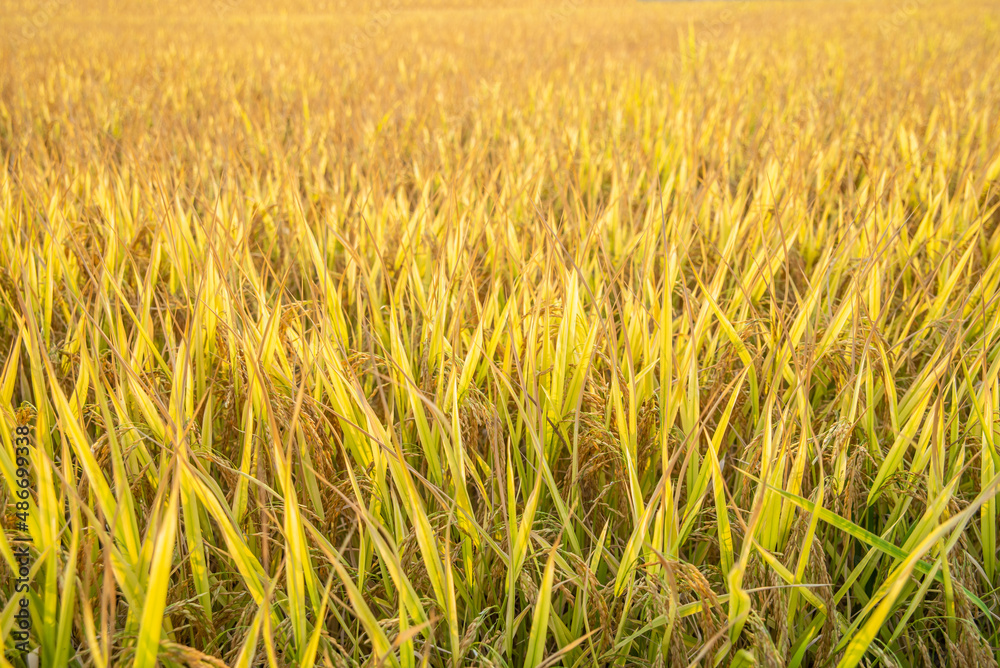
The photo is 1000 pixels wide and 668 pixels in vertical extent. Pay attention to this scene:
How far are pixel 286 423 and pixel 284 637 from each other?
0.79ft

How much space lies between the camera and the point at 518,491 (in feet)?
2.48
